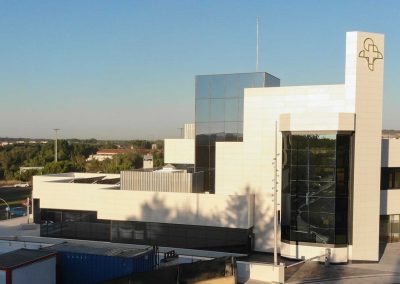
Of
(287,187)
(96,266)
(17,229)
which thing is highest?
(287,187)

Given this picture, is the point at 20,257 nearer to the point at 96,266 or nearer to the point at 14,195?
the point at 96,266

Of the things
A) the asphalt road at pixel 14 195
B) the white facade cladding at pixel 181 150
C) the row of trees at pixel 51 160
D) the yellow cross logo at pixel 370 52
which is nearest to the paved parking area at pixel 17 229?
the white facade cladding at pixel 181 150

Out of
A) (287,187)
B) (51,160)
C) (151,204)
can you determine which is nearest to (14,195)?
(51,160)

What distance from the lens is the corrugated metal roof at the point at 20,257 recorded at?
19.9 m

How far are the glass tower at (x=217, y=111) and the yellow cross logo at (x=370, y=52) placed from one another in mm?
8345

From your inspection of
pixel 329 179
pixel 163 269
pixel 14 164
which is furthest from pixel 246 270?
pixel 14 164

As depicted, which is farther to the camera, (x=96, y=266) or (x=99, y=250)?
(x=99, y=250)

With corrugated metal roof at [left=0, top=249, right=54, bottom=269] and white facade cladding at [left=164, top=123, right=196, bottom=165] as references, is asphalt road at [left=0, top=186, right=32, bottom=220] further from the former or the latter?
corrugated metal roof at [left=0, top=249, right=54, bottom=269]

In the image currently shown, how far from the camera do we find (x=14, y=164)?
135125mm

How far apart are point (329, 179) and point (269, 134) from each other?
190 inches

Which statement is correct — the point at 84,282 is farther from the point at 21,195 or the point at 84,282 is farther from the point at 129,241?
the point at 21,195

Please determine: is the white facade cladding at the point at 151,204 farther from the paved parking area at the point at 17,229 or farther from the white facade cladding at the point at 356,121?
the paved parking area at the point at 17,229

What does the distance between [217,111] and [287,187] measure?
940 cm

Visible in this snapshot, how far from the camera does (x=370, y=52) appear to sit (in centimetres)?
2883
